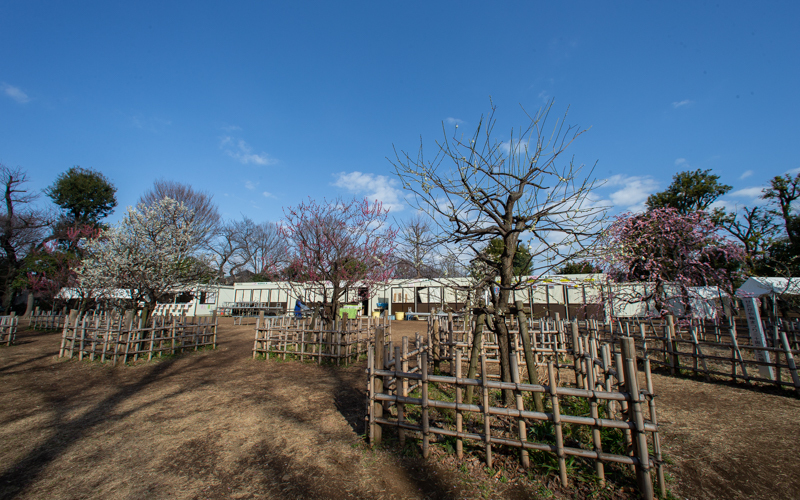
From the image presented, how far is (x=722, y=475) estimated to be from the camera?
3543 mm

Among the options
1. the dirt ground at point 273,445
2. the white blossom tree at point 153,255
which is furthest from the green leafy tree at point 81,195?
the dirt ground at point 273,445

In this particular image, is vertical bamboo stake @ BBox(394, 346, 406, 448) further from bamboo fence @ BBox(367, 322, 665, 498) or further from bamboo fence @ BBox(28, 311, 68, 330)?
bamboo fence @ BBox(28, 311, 68, 330)

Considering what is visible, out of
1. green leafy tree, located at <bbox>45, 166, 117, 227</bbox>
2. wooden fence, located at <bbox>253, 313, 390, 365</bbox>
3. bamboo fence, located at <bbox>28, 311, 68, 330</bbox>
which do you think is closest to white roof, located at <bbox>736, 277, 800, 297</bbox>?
wooden fence, located at <bbox>253, 313, 390, 365</bbox>

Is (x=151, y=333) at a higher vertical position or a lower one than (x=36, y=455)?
higher

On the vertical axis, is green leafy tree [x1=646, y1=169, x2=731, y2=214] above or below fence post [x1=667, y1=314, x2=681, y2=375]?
above

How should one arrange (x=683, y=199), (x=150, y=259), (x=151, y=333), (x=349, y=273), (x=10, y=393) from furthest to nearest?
(x=683, y=199), (x=349, y=273), (x=150, y=259), (x=151, y=333), (x=10, y=393)

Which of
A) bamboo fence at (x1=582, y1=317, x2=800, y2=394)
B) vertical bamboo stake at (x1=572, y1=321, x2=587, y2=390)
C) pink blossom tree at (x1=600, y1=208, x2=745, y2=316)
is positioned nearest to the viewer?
vertical bamboo stake at (x1=572, y1=321, x2=587, y2=390)

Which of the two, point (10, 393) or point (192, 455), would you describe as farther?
point (10, 393)

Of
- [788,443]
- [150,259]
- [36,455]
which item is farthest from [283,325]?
[788,443]

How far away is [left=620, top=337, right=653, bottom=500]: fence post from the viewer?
9.68 feet

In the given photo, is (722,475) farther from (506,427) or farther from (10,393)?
(10,393)

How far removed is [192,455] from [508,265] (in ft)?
15.4

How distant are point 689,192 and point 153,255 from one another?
Answer: 32570mm

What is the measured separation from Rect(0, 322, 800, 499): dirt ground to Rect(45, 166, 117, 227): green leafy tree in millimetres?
26720
